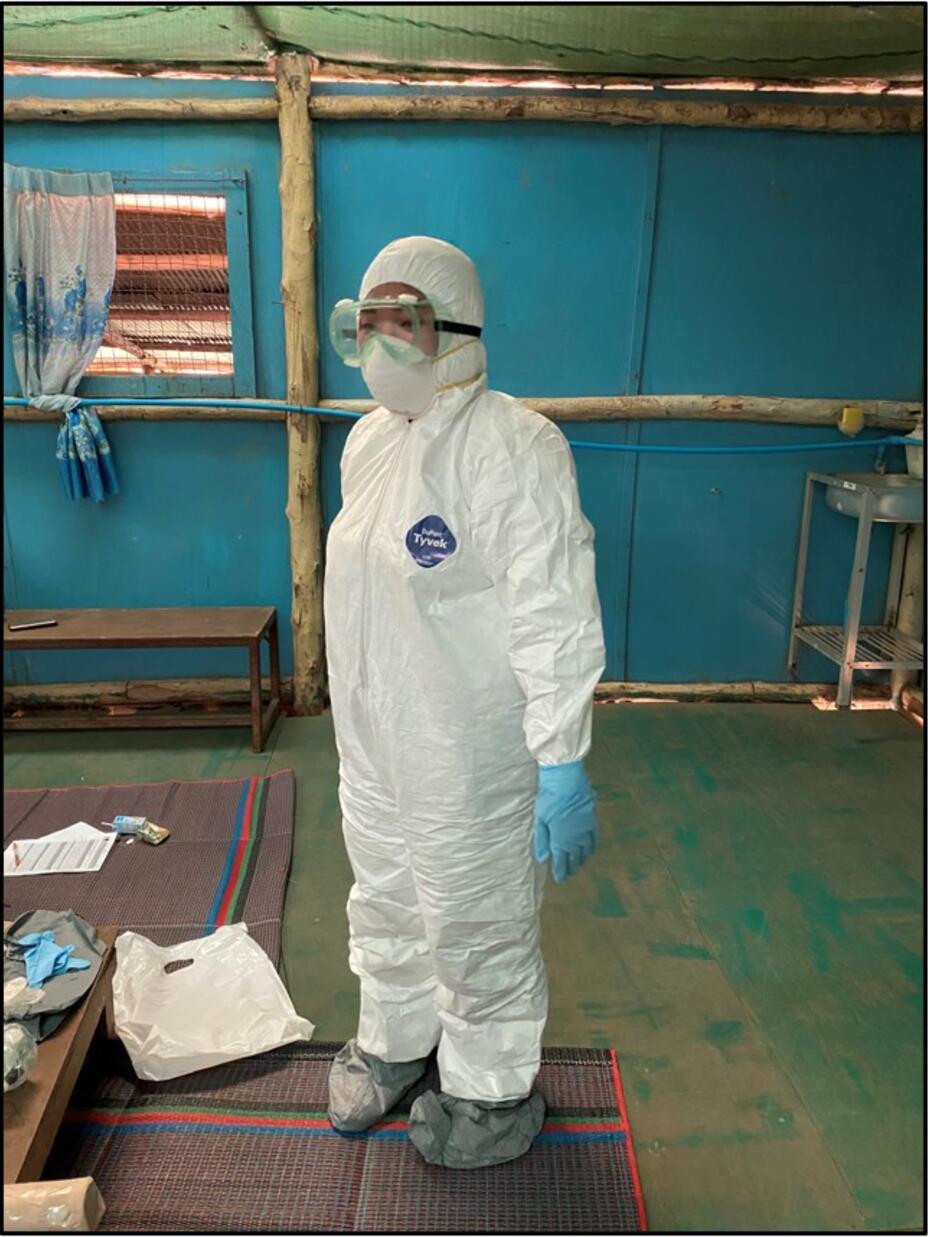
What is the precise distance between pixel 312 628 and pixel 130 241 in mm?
1655

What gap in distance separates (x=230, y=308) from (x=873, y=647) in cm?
299

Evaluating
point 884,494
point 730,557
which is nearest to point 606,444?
point 730,557

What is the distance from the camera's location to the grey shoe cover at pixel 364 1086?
161cm

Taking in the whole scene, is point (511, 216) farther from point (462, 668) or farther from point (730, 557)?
point (462, 668)

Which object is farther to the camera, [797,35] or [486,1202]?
[797,35]

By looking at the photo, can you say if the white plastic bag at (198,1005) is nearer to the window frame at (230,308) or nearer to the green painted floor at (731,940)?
the green painted floor at (731,940)

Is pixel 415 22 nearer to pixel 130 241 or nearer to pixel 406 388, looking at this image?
pixel 130 241

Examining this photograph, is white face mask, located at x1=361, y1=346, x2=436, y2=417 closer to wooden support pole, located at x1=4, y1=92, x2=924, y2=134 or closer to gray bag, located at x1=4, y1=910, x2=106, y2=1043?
gray bag, located at x1=4, y1=910, x2=106, y2=1043

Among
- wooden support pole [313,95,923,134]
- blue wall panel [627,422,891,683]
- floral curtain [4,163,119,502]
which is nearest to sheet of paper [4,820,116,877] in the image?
floral curtain [4,163,119,502]

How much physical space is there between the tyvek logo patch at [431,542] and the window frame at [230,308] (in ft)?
7.64

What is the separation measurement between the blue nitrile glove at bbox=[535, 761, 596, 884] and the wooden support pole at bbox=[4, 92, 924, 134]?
275 centimetres

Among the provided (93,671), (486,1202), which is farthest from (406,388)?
(93,671)

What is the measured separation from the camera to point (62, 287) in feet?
10.4

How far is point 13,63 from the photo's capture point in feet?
9.95
